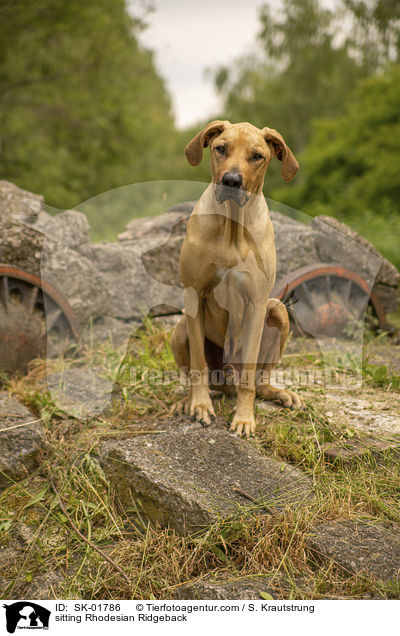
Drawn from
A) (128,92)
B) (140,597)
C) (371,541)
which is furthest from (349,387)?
(128,92)

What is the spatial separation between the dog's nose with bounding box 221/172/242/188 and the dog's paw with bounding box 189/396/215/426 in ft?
4.76

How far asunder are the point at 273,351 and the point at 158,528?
139 cm

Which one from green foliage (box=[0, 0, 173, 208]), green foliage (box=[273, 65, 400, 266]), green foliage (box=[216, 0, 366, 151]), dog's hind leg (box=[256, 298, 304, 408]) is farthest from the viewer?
green foliage (box=[216, 0, 366, 151])

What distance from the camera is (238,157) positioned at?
8.68 ft

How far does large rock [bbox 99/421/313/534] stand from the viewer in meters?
2.63

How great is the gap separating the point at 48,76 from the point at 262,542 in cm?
1444

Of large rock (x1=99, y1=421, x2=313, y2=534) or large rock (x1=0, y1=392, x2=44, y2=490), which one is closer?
large rock (x1=99, y1=421, x2=313, y2=534)

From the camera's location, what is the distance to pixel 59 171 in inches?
557

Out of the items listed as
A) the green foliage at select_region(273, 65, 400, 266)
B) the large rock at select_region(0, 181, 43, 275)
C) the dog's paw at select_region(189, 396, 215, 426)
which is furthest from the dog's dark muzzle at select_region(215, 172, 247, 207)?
the green foliage at select_region(273, 65, 400, 266)

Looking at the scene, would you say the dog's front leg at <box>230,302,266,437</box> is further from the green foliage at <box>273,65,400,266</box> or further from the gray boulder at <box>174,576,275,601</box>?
the green foliage at <box>273,65,400,266</box>

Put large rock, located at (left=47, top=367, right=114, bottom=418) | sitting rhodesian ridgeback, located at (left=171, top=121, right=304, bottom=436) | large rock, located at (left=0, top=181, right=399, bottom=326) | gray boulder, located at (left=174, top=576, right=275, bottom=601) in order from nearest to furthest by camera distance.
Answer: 1. gray boulder, located at (left=174, top=576, right=275, bottom=601)
2. sitting rhodesian ridgeback, located at (left=171, top=121, right=304, bottom=436)
3. large rock, located at (left=47, top=367, right=114, bottom=418)
4. large rock, located at (left=0, top=181, right=399, bottom=326)
